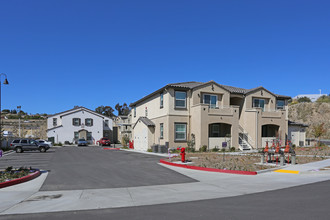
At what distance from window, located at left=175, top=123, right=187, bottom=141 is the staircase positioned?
633cm

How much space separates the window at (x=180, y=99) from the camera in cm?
3002

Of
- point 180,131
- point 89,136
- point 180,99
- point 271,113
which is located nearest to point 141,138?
point 180,131

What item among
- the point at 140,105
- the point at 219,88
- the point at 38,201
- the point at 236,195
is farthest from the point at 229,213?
the point at 140,105

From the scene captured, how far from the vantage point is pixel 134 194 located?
9.56 m

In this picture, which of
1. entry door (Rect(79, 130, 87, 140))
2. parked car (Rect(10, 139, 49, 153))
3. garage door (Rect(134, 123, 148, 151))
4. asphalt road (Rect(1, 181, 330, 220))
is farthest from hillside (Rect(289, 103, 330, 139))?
asphalt road (Rect(1, 181, 330, 220))

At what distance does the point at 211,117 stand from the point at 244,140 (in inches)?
218

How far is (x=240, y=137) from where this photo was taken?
31484mm

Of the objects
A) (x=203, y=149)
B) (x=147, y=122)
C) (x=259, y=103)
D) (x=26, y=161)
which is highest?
(x=259, y=103)

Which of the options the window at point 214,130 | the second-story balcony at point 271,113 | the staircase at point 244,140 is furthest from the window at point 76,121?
the second-story balcony at point 271,113

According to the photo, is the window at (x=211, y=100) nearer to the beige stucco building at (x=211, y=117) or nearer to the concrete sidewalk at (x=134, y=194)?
the beige stucco building at (x=211, y=117)

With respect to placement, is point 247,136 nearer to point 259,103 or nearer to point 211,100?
point 259,103

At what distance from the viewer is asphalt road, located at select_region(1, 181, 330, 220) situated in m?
6.75

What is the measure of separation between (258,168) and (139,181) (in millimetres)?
7048

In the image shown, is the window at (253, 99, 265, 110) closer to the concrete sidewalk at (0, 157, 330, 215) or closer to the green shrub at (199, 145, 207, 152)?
the green shrub at (199, 145, 207, 152)
